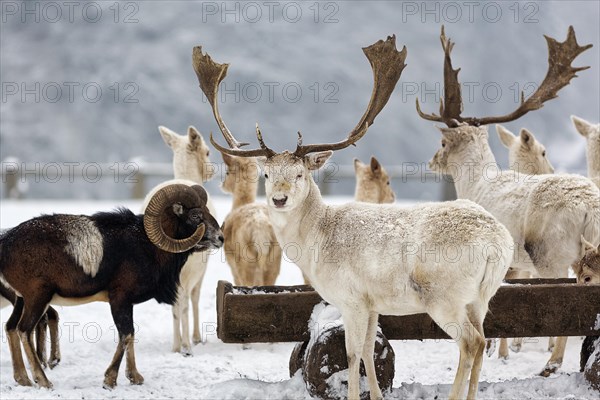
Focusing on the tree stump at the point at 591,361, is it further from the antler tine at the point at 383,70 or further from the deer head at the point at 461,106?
the deer head at the point at 461,106

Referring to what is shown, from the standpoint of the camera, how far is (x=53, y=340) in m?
7.95

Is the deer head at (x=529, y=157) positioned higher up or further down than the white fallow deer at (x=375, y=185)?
higher up

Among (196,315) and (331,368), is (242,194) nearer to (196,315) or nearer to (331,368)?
(196,315)

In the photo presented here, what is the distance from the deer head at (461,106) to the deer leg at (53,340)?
4500mm

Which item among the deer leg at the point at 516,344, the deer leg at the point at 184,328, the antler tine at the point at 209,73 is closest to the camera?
the antler tine at the point at 209,73

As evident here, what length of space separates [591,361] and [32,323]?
4.63 metres

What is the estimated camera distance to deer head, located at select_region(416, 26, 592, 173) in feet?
30.9

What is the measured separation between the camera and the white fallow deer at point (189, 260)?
29.1ft

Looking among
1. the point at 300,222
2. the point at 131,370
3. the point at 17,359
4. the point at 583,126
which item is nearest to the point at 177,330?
the point at 131,370

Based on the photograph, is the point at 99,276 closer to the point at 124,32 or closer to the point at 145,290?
the point at 145,290

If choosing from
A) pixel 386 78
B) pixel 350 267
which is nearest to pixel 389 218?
pixel 350 267

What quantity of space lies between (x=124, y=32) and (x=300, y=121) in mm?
7273

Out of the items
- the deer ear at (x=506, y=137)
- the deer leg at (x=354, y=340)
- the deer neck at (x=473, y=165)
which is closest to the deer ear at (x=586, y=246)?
the deer neck at (x=473, y=165)

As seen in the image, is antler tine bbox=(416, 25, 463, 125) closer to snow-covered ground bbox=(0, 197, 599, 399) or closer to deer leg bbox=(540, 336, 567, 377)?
snow-covered ground bbox=(0, 197, 599, 399)
